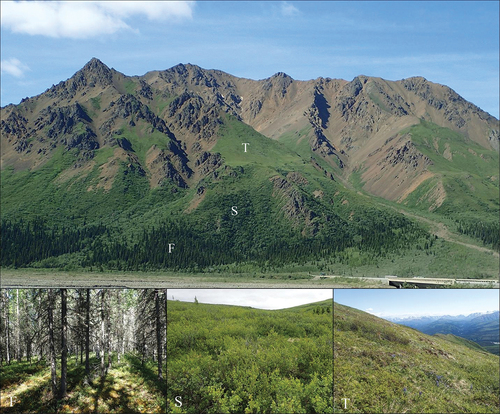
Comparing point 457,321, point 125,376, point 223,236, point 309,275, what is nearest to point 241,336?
point 125,376

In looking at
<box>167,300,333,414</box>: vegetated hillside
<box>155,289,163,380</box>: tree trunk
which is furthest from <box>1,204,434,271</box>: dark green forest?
<box>167,300,333,414</box>: vegetated hillside

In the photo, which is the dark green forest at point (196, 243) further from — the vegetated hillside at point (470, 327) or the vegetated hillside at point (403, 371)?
the vegetated hillside at point (403, 371)

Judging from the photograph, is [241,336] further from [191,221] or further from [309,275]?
[191,221]

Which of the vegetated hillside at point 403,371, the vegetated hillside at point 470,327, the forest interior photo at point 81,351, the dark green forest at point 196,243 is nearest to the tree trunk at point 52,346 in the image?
the forest interior photo at point 81,351

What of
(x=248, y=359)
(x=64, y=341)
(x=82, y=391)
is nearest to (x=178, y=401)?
(x=248, y=359)

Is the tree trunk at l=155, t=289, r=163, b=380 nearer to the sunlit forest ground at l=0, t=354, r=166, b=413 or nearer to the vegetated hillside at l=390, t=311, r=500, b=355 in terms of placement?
the sunlit forest ground at l=0, t=354, r=166, b=413
